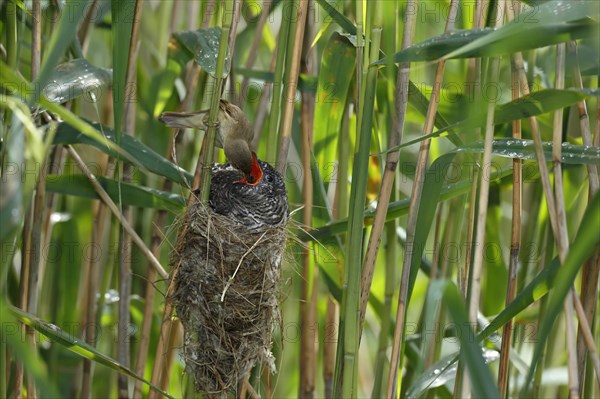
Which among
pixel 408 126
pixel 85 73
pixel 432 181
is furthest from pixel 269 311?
pixel 408 126

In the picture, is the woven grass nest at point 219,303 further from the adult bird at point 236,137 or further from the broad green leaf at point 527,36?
the broad green leaf at point 527,36

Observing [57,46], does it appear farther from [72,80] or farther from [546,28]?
[546,28]

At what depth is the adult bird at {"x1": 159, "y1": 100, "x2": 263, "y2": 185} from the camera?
1.86 meters

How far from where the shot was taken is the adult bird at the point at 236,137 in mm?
1864

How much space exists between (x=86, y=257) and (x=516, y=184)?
4.44 feet

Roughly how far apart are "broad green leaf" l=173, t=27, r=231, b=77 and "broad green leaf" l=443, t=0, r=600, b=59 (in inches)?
24.1

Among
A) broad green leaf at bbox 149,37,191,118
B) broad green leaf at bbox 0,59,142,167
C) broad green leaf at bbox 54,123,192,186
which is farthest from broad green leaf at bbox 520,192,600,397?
broad green leaf at bbox 149,37,191,118

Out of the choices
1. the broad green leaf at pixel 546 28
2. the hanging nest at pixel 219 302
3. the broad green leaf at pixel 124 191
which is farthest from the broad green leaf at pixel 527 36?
the broad green leaf at pixel 124 191

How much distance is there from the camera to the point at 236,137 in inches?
82.2

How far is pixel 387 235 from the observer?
196cm

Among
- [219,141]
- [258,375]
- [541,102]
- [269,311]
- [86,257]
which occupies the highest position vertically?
[219,141]

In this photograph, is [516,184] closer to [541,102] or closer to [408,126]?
[541,102]

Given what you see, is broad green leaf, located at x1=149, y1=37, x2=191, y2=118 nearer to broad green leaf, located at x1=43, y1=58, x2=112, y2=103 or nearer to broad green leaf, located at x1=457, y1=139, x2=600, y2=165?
broad green leaf, located at x1=43, y1=58, x2=112, y2=103

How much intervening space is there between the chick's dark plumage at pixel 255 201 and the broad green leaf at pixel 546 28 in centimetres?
80
